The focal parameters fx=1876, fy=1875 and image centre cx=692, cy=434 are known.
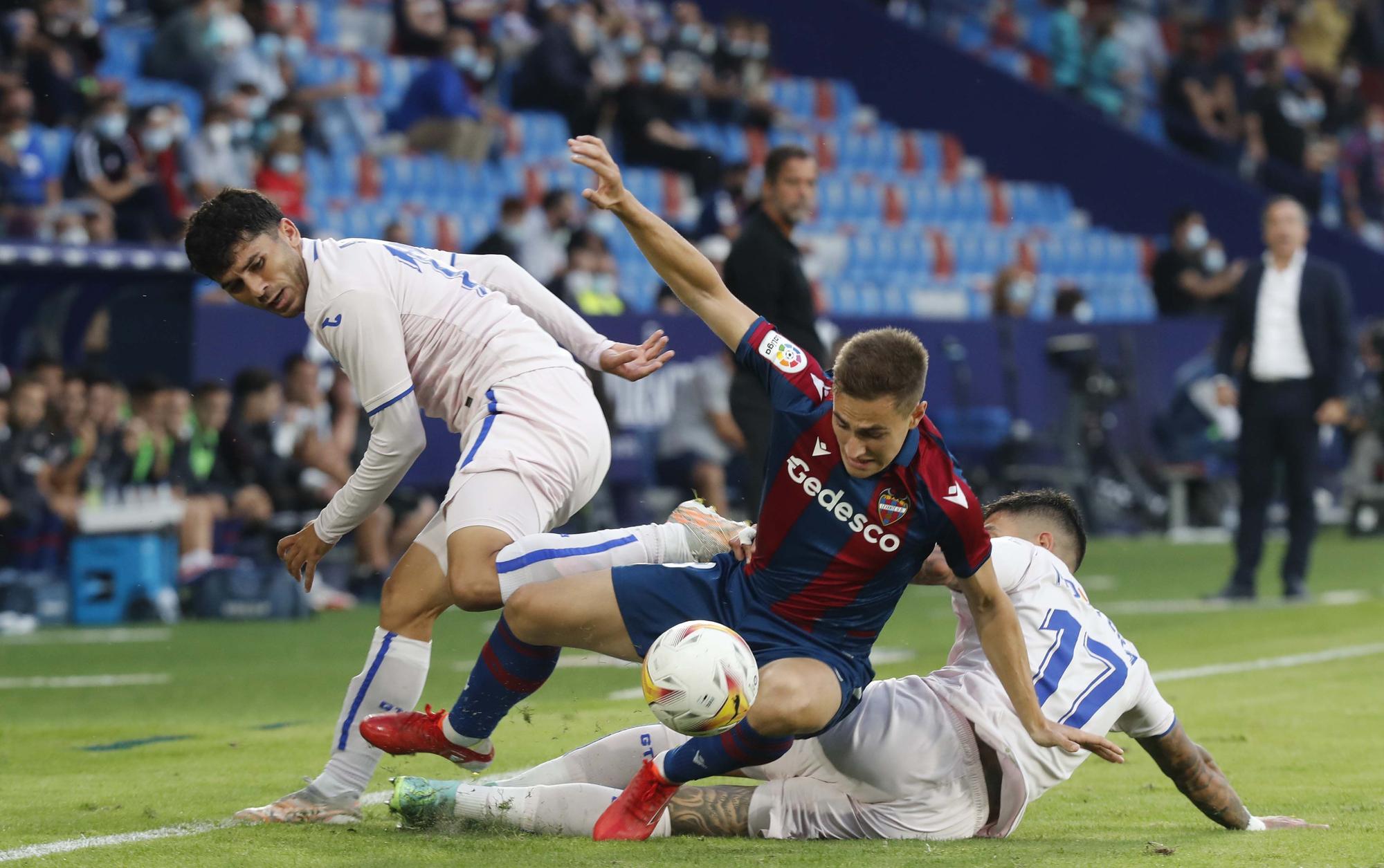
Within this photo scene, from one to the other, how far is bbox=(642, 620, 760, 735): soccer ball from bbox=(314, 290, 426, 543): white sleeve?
1.11 meters

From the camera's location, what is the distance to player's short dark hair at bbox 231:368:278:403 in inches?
489

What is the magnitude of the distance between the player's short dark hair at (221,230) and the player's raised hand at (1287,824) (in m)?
3.29

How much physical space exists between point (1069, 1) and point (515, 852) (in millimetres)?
22959

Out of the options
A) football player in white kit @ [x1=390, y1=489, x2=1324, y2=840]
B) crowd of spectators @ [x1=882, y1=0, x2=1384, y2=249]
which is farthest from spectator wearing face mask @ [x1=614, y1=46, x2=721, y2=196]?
football player in white kit @ [x1=390, y1=489, x2=1324, y2=840]

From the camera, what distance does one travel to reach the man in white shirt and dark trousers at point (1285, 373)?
1184 centimetres

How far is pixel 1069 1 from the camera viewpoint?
2584cm

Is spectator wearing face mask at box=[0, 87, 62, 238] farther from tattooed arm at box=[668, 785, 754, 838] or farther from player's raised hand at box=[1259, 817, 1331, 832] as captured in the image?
player's raised hand at box=[1259, 817, 1331, 832]

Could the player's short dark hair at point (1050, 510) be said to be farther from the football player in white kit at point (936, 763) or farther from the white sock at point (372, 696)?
the white sock at point (372, 696)

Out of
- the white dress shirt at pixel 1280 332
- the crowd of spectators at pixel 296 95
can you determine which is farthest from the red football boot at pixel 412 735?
the crowd of spectators at pixel 296 95

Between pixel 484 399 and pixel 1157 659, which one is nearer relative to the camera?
pixel 484 399

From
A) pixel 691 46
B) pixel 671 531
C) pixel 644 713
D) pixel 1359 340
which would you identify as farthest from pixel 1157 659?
pixel 691 46

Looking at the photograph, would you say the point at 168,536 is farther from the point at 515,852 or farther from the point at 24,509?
the point at 515,852

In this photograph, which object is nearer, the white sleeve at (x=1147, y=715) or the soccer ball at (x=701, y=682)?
the soccer ball at (x=701, y=682)

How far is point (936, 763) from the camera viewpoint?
4977 mm
